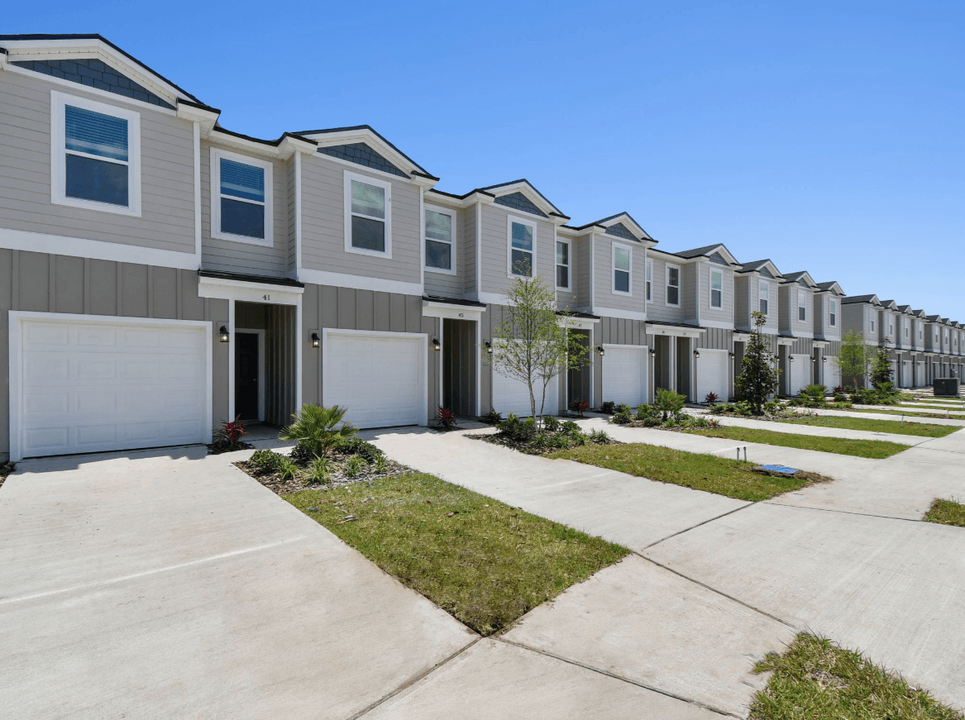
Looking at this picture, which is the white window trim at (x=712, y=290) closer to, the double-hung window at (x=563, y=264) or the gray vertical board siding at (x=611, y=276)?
the gray vertical board siding at (x=611, y=276)

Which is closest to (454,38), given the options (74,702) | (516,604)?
(516,604)

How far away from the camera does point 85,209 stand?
7.82 metres

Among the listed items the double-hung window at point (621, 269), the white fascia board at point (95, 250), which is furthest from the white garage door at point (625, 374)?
the white fascia board at point (95, 250)

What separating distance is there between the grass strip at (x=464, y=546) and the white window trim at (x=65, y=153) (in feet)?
20.5

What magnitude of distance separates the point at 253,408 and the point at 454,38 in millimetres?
9604

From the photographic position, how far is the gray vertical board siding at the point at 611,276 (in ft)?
52.5

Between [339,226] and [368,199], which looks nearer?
[339,226]

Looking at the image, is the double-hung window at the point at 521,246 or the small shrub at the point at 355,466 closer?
the small shrub at the point at 355,466

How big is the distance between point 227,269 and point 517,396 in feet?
26.1

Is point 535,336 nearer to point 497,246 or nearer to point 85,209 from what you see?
point 497,246

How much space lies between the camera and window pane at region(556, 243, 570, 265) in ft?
52.6

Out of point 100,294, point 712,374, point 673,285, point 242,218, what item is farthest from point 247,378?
point 712,374

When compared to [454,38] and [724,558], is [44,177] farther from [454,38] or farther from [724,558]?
[724,558]

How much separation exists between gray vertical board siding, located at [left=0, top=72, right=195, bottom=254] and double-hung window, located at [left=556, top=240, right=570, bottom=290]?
10.7m
